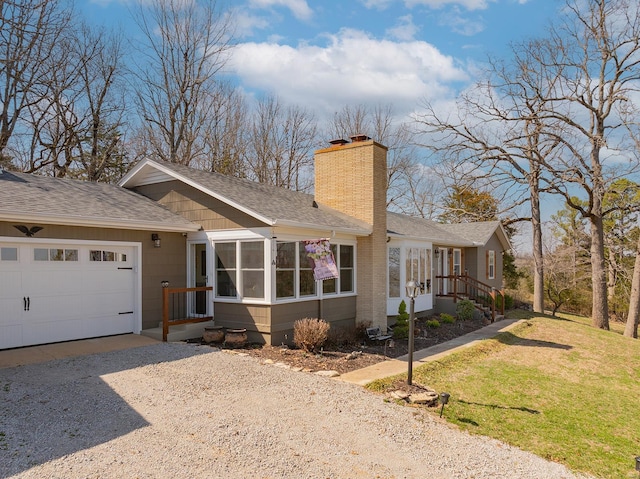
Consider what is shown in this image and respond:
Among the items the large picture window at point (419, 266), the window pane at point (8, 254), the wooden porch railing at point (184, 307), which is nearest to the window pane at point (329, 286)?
the wooden porch railing at point (184, 307)

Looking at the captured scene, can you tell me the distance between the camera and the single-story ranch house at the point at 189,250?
8.88 meters

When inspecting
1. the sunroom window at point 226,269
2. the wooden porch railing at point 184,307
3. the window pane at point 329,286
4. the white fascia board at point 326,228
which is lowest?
the wooden porch railing at point 184,307

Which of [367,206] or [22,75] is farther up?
[22,75]

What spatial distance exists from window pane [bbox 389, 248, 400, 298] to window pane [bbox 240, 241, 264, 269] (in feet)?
18.0

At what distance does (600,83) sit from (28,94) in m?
25.3

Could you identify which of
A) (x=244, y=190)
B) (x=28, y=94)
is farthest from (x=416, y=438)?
(x=28, y=94)

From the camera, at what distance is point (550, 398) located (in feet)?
26.7

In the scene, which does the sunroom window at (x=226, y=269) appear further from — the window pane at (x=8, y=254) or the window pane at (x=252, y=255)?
the window pane at (x=8, y=254)

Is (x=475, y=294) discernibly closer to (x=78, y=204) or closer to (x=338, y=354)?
(x=338, y=354)

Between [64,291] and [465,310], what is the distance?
12999 millimetres

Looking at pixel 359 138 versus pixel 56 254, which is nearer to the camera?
pixel 56 254

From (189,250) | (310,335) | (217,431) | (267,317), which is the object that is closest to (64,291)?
(189,250)

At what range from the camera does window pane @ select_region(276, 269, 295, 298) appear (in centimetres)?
1018

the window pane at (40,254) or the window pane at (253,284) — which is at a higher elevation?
the window pane at (40,254)
